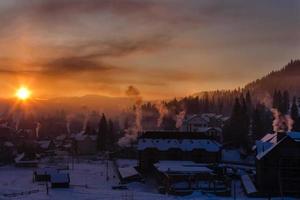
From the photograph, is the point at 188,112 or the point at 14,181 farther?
the point at 188,112

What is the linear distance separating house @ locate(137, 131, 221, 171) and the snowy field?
16.0 feet

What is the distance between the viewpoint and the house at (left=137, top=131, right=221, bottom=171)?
2532 inches

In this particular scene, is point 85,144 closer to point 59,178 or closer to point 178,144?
point 178,144

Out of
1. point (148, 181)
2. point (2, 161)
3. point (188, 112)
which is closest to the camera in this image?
point (148, 181)

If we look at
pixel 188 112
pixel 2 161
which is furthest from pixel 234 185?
pixel 188 112

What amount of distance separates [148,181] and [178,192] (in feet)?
38.7

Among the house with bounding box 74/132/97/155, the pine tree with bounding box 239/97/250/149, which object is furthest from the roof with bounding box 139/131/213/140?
the house with bounding box 74/132/97/155

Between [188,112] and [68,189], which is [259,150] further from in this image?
[188,112]

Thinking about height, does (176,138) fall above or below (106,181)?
above

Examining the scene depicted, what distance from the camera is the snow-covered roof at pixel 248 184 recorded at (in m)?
47.3

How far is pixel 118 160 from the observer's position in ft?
257

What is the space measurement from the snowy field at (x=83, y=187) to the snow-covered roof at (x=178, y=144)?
579cm

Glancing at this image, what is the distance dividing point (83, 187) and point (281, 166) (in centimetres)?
1972

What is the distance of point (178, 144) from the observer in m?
65.1
